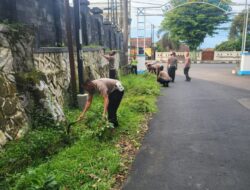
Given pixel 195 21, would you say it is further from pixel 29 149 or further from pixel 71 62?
pixel 29 149

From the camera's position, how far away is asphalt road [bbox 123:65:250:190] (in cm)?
421

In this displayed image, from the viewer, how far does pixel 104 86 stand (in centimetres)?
584

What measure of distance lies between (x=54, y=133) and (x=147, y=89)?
22.4ft

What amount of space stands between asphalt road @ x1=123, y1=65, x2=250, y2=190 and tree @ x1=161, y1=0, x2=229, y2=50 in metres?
31.0

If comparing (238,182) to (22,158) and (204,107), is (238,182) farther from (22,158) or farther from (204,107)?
(204,107)

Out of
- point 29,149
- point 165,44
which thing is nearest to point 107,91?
point 29,149

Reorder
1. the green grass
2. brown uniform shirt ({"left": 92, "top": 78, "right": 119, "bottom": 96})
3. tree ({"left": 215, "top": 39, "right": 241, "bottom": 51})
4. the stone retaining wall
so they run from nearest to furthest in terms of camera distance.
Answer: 1. the green grass
2. the stone retaining wall
3. brown uniform shirt ({"left": 92, "top": 78, "right": 119, "bottom": 96})
4. tree ({"left": 215, "top": 39, "right": 241, "bottom": 51})

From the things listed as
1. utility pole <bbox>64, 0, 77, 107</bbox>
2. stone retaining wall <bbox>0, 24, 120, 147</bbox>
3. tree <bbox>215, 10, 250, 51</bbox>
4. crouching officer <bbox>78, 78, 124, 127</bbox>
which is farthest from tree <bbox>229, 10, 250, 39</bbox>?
stone retaining wall <bbox>0, 24, 120, 147</bbox>

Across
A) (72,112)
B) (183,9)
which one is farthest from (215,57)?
(72,112)

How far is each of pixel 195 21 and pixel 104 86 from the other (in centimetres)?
3539

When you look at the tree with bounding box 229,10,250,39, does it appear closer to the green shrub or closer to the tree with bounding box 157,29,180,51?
the tree with bounding box 157,29,180,51

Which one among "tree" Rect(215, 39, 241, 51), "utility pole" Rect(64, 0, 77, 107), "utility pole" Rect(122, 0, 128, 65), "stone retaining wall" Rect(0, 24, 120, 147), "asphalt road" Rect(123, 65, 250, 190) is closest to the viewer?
"asphalt road" Rect(123, 65, 250, 190)

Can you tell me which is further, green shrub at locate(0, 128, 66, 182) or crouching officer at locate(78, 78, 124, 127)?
crouching officer at locate(78, 78, 124, 127)

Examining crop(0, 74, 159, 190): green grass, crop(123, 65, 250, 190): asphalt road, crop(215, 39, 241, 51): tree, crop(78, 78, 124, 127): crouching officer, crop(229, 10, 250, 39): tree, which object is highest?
crop(229, 10, 250, 39): tree
